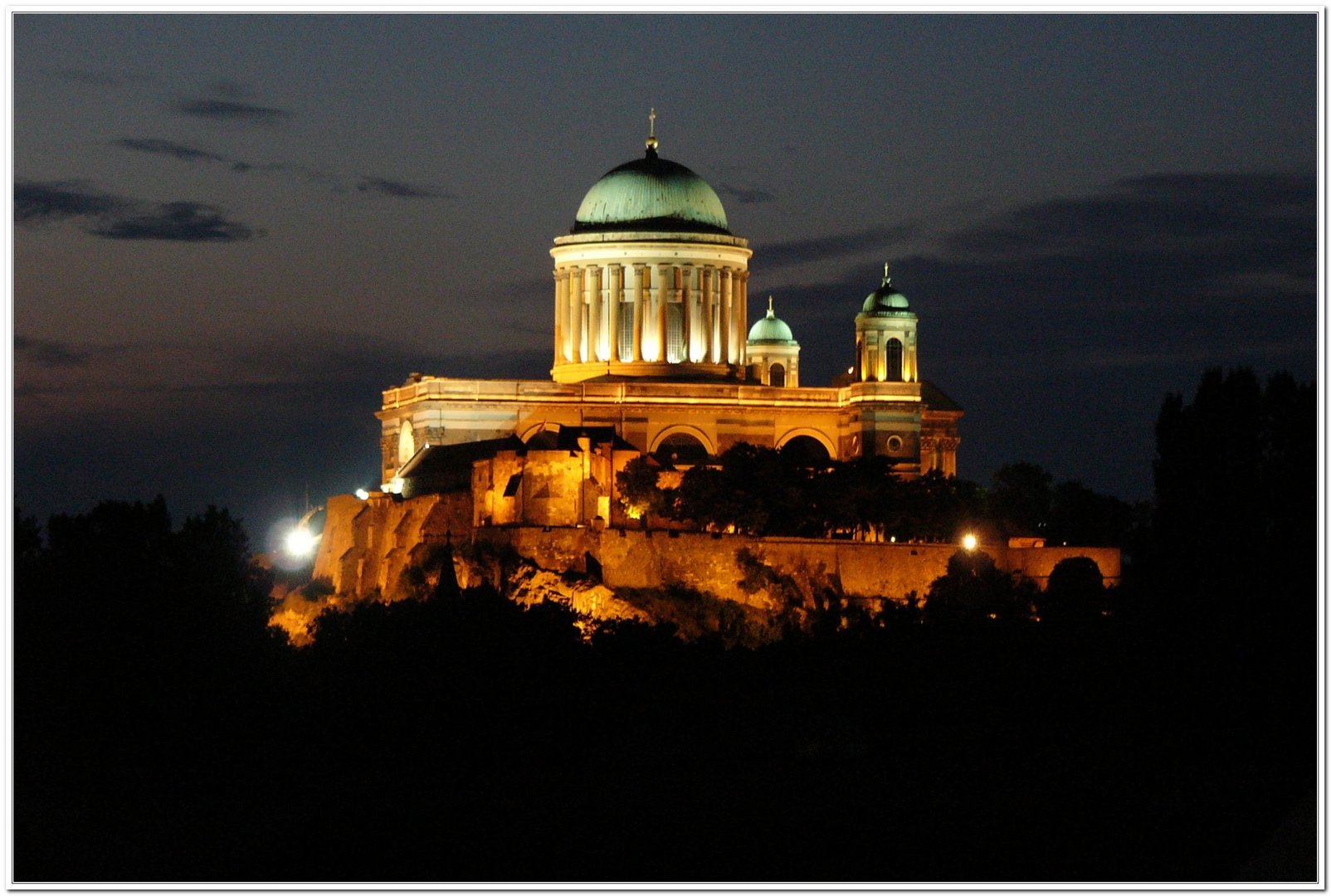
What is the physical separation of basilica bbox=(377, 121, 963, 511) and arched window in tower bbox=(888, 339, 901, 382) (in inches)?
1.3

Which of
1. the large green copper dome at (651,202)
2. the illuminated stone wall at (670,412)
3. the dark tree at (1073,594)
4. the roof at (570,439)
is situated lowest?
the dark tree at (1073,594)

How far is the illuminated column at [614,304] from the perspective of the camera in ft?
335

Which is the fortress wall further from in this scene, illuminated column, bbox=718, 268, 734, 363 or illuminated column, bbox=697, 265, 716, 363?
illuminated column, bbox=718, 268, 734, 363

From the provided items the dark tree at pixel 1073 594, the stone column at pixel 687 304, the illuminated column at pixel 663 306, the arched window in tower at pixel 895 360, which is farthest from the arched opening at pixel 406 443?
the dark tree at pixel 1073 594

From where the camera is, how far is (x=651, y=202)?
103125 millimetres

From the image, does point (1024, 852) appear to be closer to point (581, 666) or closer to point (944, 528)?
point (581, 666)

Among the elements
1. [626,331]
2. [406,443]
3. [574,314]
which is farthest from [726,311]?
[406,443]

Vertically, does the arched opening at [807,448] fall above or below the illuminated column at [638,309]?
below

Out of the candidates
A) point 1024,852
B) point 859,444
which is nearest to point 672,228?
point 859,444

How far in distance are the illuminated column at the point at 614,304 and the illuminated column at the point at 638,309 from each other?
0.41m

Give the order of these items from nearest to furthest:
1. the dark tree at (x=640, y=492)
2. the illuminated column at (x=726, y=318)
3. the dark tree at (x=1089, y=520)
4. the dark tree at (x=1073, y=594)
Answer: the dark tree at (x=1073, y=594), the dark tree at (x=640, y=492), the dark tree at (x=1089, y=520), the illuminated column at (x=726, y=318)

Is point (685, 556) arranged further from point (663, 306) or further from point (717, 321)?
point (717, 321)

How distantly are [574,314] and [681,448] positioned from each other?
692cm

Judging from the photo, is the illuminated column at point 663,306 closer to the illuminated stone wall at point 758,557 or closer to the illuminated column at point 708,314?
the illuminated column at point 708,314
